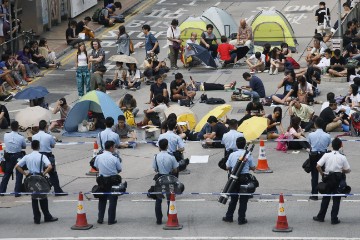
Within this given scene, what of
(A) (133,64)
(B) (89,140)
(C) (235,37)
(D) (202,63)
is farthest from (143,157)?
(C) (235,37)

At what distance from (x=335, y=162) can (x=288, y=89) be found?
11519mm

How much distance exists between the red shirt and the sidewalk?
22.5ft

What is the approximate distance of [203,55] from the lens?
138 feet

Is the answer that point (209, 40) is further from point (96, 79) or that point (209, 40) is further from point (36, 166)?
point (36, 166)

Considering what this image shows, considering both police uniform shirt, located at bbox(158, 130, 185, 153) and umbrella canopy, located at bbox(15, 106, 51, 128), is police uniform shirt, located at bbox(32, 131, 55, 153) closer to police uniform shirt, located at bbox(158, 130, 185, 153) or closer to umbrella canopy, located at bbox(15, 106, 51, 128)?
police uniform shirt, located at bbox(158, 130, 185, 153)

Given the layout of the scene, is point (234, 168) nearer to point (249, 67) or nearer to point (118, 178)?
point (118, 178)

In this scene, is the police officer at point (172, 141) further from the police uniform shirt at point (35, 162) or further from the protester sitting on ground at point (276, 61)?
the protester sitting on ground at point (276, 61)

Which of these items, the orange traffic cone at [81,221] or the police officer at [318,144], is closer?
the orange traffic cone at [81,221]

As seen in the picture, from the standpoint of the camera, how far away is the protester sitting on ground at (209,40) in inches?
1671

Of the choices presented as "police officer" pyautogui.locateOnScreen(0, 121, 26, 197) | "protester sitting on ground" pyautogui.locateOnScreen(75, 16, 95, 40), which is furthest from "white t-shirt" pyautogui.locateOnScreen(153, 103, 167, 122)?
"protester sitting on ground" pyautogui.locateOnScreen(75, 16, 95, 40)

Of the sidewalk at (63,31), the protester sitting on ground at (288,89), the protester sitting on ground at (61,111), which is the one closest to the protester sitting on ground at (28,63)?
the sidewalk at (63,31)

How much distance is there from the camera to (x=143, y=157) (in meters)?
30.8

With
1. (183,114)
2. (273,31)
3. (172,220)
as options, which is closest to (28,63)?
(273,31)

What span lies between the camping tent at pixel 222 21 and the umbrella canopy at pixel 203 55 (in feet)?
12.0
